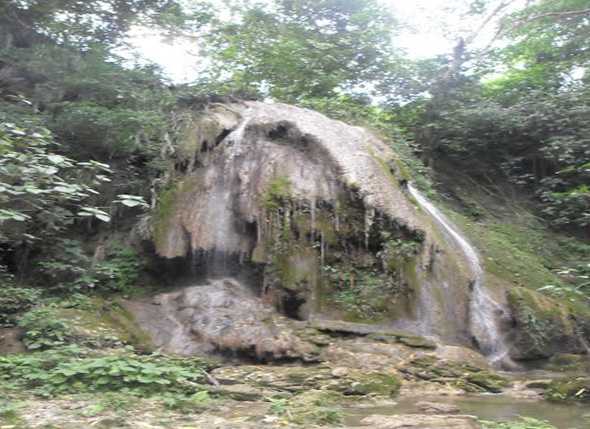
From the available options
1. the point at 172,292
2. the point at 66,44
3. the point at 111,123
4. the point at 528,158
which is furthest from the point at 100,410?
the point at 528,158

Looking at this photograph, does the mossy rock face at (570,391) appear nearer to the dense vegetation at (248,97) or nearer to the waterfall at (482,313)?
the dense vegetation at (248,97)

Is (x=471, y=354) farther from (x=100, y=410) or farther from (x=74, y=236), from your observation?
(x=74, y=236)

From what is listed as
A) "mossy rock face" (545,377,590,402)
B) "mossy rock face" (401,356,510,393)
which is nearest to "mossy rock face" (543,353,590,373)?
"mossy rock face" (401,356,510,393)

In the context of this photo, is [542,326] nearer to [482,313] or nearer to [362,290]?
[482,313]

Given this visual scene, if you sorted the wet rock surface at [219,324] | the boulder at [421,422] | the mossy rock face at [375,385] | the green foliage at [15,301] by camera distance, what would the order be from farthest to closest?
the green foliage at [15,301], the wet rock surface at [219,324], the mossy rock face at [375,385], the boulder at [421,422]

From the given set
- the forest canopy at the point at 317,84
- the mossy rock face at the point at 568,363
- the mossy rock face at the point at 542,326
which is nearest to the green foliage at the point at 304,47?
the forest canopy at the point at 317,84

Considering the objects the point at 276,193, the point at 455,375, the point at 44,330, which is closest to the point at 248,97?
the point at 276,193

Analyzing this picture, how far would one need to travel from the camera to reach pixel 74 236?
1062cm

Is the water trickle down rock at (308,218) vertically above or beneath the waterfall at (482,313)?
above

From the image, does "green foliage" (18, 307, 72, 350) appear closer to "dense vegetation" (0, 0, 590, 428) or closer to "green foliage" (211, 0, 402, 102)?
"dense vegetation" (0, 0, 590, 428)

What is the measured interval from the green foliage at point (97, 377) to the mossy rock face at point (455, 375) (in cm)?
266

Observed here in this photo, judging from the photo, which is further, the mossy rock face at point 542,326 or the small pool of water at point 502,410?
the mossy rock face at point 542,326

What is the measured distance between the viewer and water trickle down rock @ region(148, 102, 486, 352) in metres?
8.49

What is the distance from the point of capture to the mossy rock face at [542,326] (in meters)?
8.51
